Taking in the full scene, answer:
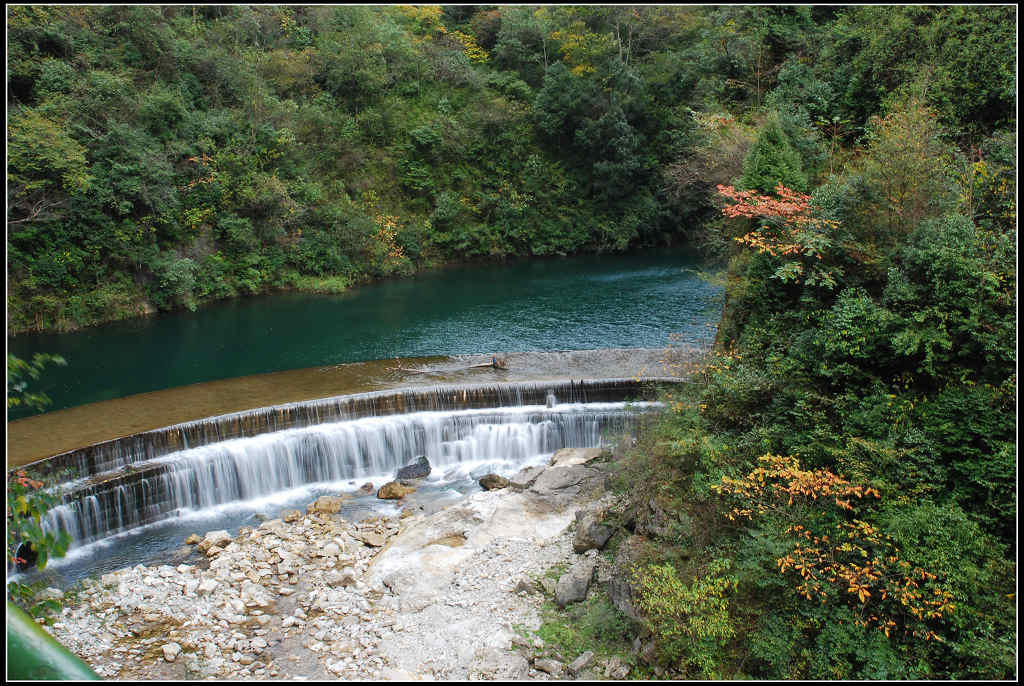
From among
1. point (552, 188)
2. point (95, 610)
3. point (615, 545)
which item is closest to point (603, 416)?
point (615, 545)

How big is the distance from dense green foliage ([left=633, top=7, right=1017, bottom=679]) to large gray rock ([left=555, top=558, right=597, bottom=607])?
43.0 inches

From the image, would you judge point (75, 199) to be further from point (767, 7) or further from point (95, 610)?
point (767, 7)

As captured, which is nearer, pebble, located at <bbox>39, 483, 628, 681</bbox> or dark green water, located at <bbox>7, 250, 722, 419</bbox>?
pebble, located at <bbox>39, 483, 628, 681</bbox>

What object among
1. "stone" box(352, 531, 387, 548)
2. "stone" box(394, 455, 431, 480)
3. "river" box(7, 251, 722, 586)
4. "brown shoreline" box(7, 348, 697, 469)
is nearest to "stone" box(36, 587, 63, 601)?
"river" box(7, 251, 722, 586)

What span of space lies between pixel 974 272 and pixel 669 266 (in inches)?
854

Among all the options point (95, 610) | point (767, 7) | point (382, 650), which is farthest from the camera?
point (767, 7)

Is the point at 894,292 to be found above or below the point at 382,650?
above

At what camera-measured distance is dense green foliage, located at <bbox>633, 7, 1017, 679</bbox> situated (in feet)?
18.1

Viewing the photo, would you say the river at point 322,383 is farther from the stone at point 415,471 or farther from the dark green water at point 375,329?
the stone at point 415,471

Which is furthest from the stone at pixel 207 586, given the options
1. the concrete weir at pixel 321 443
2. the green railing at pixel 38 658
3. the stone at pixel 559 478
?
the green railing at pixel 38 658

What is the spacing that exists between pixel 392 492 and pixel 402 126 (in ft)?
75.5

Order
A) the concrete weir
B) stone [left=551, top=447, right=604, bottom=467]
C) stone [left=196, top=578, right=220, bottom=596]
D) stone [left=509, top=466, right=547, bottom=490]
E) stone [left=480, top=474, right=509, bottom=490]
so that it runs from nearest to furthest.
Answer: stone [left=196, top=578, right=220, bottom=596], the concrete weir, stone [left=509, top=466, right=547, bottom=490], stone [left=480, top=474, right=509, bottom=490], stone [left=551, top=447, right=604, bottom=467]

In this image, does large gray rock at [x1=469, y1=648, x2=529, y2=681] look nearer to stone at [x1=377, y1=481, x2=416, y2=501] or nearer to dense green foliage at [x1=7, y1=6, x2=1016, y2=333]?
stone at [x1=377, y1=481, x2=416, y2=501]

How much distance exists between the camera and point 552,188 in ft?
106
